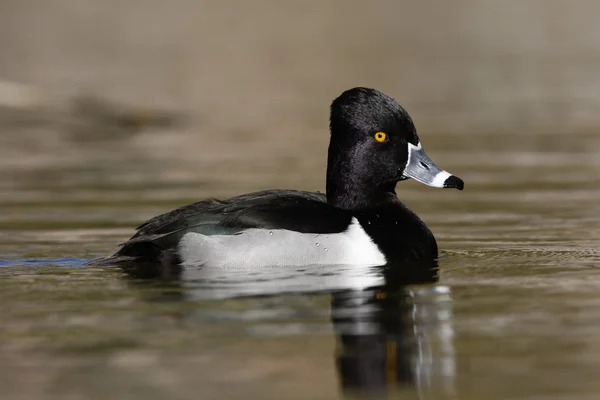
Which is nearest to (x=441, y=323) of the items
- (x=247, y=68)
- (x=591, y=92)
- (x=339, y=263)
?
(x=339, y=263)

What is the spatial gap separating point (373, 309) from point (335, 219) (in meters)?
1.41

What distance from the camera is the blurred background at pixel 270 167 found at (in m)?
6.05

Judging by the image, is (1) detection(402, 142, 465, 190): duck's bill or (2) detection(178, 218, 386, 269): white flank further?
(1) detection(402, 142, 465, 190): duck's bill

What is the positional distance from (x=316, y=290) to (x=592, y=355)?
2.08 m

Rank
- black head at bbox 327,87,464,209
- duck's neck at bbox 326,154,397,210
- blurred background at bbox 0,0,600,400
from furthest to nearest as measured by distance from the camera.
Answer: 1. duck's neck at bbox 326,154,397,210
2. black head at bbox 327,87,464,209
3. blurred background at bbox 0,0,600,400

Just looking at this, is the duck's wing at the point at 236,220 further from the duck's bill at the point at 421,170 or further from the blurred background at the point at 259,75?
the blurred background at the point at 259,75

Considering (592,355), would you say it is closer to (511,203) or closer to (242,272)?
(242,272)

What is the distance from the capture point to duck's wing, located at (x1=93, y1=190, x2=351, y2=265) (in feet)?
27.2

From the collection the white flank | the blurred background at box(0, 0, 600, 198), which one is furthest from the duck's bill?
the blurred background at box(0, 0, 600, 198)

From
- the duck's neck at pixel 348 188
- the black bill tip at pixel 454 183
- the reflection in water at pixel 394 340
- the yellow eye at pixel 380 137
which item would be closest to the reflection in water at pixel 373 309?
the reflection in water at pixel 394 340

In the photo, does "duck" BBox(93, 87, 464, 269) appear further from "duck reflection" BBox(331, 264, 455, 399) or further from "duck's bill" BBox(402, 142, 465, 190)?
"duck reflection" BBox(331, 264, 455, 399)

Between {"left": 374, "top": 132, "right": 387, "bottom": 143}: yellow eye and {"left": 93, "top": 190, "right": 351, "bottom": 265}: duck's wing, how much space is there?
64 centimetres

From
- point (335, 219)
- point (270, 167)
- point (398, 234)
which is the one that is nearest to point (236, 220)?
point (335, 219)

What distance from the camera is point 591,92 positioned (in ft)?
65.7
